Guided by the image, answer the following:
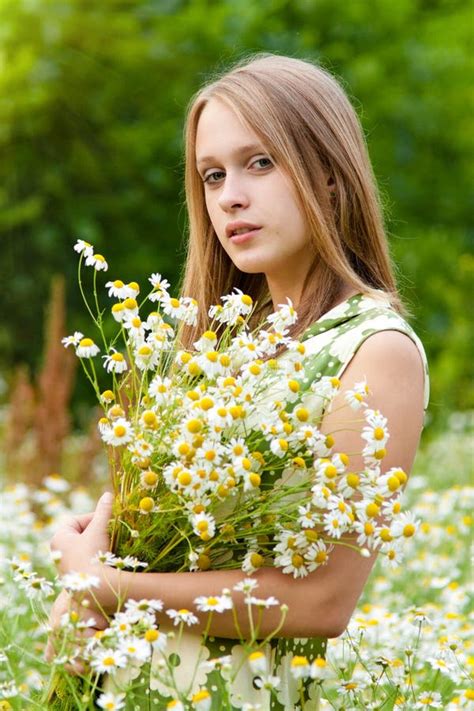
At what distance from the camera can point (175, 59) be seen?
28.6 ft

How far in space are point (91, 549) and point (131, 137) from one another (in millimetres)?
7005

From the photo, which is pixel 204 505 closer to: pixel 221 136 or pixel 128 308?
pixel 128 308

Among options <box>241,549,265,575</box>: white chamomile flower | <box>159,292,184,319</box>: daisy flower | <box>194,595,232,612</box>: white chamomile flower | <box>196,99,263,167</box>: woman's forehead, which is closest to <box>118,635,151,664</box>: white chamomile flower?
<box>194,595,232,612</box>: white chamomile flower

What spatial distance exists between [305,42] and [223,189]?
7.11 meters

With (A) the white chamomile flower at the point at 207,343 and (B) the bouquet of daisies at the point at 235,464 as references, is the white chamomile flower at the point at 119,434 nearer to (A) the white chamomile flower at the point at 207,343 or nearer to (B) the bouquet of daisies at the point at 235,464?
(B) the bouquet of daisies at the point at 235,464

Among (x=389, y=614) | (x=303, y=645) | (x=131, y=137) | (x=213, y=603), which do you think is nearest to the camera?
(x=213, y=603)

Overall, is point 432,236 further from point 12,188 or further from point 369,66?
point 12,188

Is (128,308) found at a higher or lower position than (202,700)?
higher

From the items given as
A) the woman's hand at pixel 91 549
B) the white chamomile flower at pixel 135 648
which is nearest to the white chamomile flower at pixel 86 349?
the woman's hand at pixel 91 549

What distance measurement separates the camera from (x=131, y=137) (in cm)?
847

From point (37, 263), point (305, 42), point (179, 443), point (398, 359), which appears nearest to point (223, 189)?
point (398, 359)

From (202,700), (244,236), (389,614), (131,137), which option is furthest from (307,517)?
(131,137)

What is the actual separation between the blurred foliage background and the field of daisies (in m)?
2.77

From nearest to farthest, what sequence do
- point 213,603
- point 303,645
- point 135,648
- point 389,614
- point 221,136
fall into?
point 135,648 → point 213,603 → point 303,645 → point 221,136 → point 389,614
